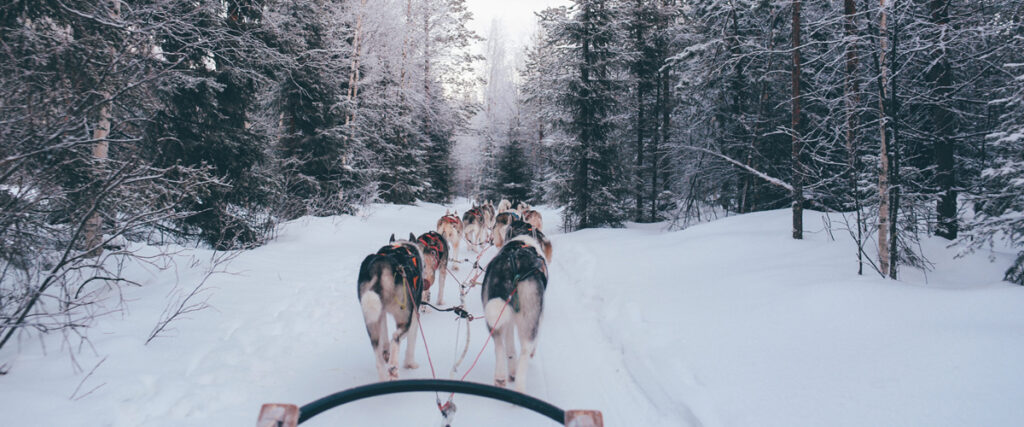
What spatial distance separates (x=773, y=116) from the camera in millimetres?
12297

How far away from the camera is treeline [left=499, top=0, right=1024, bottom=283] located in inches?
199

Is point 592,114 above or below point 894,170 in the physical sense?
above

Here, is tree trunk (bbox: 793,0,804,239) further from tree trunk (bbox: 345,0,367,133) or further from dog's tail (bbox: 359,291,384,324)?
tree trunk (bbox: 345,0,367,133)

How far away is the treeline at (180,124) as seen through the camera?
2848mm

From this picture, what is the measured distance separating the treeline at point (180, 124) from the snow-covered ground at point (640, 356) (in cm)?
73

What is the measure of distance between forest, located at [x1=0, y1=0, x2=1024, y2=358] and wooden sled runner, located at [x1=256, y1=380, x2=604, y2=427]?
7.90 ft

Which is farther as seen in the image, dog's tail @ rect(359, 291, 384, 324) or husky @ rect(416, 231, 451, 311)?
husky @ rect(416, 231, 451, 311)

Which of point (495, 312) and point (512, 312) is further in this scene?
point (512, 312)

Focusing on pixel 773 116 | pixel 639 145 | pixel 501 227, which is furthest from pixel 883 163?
pixel 639 145

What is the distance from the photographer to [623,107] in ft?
49.9

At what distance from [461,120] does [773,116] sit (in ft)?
64.0

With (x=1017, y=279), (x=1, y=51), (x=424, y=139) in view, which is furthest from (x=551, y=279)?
(x=424, y=139)

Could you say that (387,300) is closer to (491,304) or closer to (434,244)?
(491,304)

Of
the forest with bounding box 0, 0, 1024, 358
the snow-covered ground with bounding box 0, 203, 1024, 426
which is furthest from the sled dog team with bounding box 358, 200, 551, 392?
the forest with bounding box 0, 0, 1024, 358
